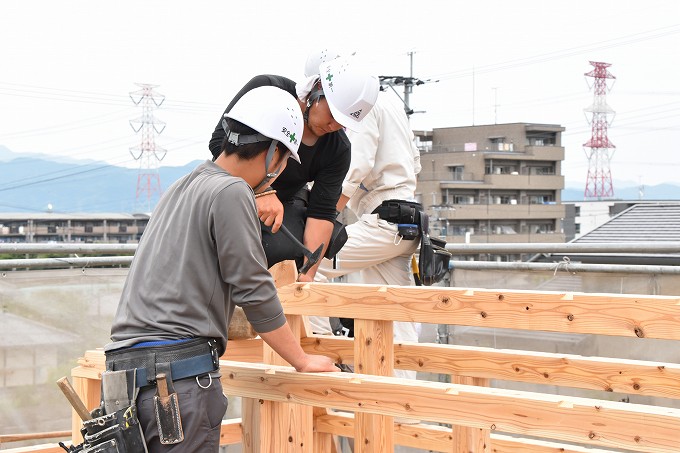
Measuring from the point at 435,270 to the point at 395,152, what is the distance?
839 mm

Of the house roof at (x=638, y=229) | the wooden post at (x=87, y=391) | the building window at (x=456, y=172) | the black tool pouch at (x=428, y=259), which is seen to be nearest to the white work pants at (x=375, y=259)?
the black tool pouch at (x=428, y=259)

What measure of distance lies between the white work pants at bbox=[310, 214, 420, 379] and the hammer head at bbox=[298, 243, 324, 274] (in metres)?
1.10

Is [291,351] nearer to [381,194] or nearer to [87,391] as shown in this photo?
[87,391]

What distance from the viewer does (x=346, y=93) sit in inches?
154

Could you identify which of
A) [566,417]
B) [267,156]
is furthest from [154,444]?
[566,417]

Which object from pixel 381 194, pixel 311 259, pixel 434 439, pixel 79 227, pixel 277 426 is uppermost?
pixel 381 194

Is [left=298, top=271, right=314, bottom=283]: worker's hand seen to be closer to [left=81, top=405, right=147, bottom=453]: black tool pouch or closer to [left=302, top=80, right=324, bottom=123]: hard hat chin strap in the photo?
[left=302, top=80, right=324, bottom=123]: hard hat chin strap

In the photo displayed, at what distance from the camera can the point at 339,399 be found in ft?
10.2

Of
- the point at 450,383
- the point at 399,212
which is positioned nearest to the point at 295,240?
the point at 450,383

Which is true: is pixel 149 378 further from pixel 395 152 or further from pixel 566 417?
pixel 395 152

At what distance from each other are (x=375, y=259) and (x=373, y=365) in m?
1.71

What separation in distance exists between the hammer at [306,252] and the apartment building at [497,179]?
62.4 metres

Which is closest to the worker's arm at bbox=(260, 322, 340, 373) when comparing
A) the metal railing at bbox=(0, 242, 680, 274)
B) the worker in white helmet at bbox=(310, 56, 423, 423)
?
the worker in white helmet at bbox=(310, 56, 423, 423)

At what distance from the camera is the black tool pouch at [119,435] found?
2695 millimetres
